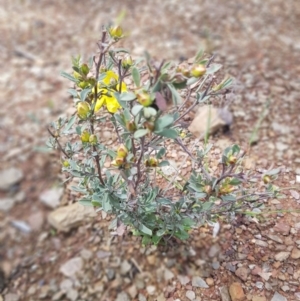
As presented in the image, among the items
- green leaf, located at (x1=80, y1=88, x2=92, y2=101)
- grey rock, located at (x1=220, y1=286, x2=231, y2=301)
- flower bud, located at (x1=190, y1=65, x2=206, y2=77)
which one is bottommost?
grey rock, located at (x1=220, y1=286, x2=231, y2=301)

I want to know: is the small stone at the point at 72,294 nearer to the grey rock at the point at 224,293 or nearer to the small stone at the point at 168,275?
the small stone at the point at 168,275

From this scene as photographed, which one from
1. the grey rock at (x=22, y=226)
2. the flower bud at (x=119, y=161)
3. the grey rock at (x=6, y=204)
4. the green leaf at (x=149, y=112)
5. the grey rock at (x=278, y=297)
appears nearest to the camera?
the green leaf at (x=149, y=112)

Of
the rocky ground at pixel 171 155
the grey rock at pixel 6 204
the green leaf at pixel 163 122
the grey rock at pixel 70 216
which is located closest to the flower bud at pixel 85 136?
the green leaf at pixel 163 122

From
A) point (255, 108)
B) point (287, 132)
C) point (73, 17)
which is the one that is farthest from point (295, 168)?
point (73, 17)

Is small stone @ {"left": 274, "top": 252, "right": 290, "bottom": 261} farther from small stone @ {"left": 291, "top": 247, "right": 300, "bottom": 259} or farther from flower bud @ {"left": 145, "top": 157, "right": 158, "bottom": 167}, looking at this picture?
flower bud @ {"left": 145, "top": 157, "right": 158, "bottom": 167}

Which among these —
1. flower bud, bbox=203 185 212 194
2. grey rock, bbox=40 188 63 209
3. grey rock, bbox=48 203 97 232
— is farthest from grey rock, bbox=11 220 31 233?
flower bud, bbox=203 185 212 194

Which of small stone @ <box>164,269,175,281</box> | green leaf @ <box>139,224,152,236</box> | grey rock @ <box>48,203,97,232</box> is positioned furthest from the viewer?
grey rock @ <box>48,203,97,232</box>
